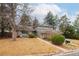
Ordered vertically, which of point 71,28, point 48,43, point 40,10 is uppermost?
point 40,10

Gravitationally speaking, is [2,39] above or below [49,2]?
below

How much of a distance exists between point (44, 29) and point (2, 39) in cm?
39

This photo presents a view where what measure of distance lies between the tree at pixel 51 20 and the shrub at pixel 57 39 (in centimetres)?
9

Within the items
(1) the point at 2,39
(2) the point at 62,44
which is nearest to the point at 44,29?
(2) the point at 62,44

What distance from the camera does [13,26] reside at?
Result: 2.21 m

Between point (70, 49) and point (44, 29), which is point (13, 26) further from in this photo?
point (70, 49)

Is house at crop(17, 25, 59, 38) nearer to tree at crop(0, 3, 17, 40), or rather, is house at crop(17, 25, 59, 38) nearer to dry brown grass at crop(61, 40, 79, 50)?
tree at crop(0, 3, 17, 40)

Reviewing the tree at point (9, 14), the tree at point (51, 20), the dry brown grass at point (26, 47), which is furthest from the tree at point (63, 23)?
the tree at point (9, 14)

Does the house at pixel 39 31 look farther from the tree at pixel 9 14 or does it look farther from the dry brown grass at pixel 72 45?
the dry brown grass at pixel 72 45

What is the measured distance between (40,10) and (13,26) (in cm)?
28

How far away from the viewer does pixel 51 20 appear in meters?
2.22

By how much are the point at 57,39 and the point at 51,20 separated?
0.18 m

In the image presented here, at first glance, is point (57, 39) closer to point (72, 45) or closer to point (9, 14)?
point (72, 45)

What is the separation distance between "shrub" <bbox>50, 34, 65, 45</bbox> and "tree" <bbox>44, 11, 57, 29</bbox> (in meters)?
0.09
